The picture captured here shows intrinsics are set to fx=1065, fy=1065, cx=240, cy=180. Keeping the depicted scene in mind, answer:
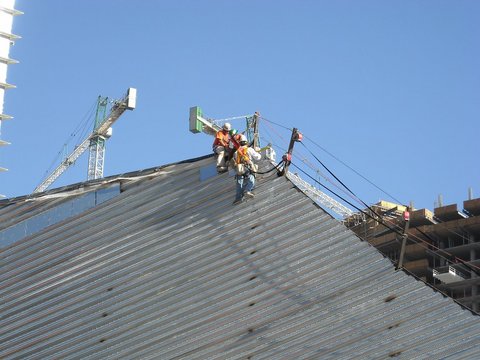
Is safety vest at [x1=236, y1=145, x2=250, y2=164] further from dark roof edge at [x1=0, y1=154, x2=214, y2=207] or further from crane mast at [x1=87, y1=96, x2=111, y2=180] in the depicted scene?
Result: crane mast at [x1=87, y1=96, x2=111, y2=180]

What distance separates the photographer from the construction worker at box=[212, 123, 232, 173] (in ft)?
83.9

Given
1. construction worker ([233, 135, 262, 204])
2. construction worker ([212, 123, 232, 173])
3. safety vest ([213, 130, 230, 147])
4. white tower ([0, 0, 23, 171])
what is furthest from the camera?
white tower ([0, 0, 23, 171])

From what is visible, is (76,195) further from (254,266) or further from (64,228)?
(254,266)

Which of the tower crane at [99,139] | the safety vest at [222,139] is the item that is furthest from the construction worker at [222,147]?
the tower crane at [99,139]

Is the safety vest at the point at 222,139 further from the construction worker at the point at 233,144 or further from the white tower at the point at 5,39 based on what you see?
the white tower at the point at 5,39

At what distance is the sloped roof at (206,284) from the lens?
20.8 meters

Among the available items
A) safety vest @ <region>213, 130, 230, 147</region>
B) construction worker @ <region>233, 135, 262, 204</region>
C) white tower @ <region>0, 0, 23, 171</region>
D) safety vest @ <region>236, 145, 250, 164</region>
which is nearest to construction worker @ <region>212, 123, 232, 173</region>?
safety vest @ <region>213, 130, 230, 147</region>

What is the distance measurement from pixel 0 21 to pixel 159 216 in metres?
19.7

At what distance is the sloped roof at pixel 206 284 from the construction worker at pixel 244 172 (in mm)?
247

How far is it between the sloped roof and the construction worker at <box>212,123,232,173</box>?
0.39 metres

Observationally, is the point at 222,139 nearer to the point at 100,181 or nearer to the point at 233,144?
the point at 233,144

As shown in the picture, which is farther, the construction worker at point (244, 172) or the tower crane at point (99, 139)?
the tower crane at point (99, 139)

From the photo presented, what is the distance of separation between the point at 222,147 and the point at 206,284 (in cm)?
372

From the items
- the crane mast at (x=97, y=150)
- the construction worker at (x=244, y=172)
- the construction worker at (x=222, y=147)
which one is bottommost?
the construction worker at (x=244, y=172)
